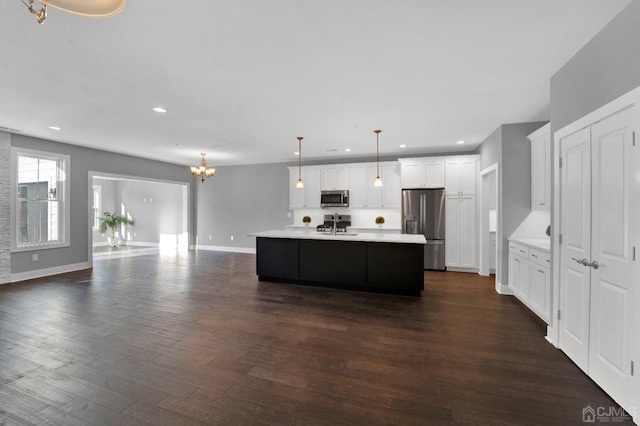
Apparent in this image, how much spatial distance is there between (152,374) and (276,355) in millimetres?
1005

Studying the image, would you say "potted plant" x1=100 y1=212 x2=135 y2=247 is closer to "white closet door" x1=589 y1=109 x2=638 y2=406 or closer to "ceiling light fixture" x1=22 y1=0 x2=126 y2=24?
"ceiling light fixture" x1=22 y1=0 x2=126 y2=24

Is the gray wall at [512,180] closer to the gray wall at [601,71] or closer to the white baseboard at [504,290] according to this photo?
the white baseboard at [504,290]

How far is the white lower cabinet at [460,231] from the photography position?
5.94 meters

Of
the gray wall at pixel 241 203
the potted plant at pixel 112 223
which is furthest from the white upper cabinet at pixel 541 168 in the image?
the potted plant at pixel 112 223

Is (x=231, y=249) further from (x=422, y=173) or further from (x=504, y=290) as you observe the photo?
(x=504, y=290)

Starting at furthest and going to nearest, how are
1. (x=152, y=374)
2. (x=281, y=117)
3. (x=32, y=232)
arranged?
(x=32, y=232) < (x=281, y=117) < (x=152, y=374)

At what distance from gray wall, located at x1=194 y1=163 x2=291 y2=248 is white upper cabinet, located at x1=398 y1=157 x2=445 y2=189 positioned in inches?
133

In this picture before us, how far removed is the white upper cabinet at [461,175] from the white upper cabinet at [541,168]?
1.69 metres

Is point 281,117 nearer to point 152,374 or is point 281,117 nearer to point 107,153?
point 152,374

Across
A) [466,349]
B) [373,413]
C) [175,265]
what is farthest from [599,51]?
[175,265]

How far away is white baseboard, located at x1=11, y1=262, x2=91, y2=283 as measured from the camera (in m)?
5.21

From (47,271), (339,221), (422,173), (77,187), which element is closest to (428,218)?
(422,173)

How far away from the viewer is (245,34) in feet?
7.17

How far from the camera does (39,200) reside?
5.59 m
